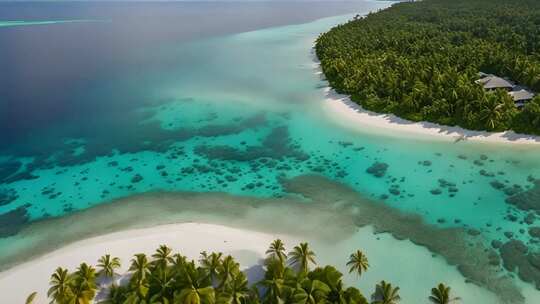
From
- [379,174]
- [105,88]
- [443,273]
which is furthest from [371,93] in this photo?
[105,88]

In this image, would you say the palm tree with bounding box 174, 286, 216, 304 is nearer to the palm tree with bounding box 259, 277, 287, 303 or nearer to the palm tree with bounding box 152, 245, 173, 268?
the palm tree with bounding box 259, 277, 287, 303

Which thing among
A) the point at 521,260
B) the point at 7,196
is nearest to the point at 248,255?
the point at 521,260

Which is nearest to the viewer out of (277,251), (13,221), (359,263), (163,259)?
(163,259)

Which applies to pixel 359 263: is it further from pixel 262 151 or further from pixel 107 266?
pixel 262 151

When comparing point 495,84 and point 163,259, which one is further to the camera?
point 495,84

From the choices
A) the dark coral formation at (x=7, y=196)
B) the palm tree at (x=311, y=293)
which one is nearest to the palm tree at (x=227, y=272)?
the palm tree at (x=311, y=293)

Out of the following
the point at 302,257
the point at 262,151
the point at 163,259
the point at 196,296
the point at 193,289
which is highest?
the point at 193,289
